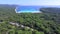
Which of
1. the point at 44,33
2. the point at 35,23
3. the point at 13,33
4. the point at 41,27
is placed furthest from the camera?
the point at 35,23

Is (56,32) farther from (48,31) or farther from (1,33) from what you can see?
(1,33)

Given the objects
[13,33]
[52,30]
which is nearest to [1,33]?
[13,33]

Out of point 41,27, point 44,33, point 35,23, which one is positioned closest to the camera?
point 44,33

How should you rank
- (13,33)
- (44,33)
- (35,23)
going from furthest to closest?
1. (35,23)
2. (44,33)
3. (13,33)

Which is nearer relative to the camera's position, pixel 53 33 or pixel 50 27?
pixel 53 33

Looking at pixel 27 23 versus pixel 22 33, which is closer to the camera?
pixel 22 33

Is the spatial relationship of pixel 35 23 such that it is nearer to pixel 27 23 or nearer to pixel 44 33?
pixel 27 23

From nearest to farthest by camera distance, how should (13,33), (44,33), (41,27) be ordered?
(13,33)
(44,33)
(41,27)

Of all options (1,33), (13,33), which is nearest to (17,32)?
(13,33)
